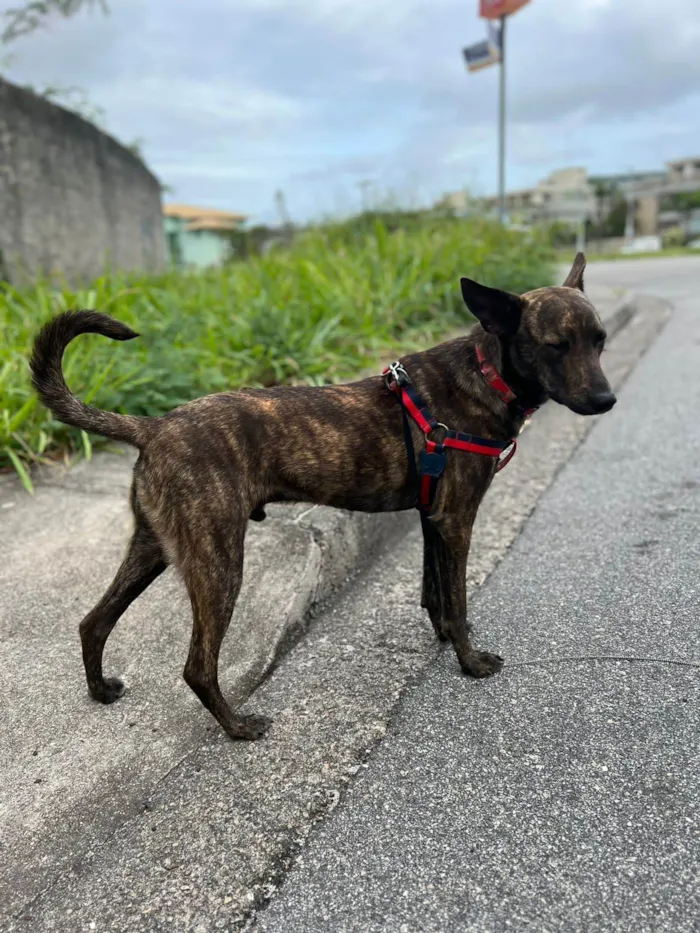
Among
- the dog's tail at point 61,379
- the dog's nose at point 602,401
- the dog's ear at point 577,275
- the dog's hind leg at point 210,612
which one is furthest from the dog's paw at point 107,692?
the dog's ear at point 577,275

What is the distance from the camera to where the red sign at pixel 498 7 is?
13242mm

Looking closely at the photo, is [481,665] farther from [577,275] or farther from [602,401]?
[577,275]

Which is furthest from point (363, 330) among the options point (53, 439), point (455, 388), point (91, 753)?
point (91, 753)

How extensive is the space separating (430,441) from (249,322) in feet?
10.7

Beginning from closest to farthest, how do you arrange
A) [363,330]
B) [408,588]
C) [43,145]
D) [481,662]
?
[481,662] → [408,588] → [363,330] → [43,145]

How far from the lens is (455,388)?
2379 mm

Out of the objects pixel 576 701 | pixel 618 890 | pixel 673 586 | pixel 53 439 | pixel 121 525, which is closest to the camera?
pixel 618 890

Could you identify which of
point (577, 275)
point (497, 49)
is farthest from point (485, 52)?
point (577, 275)

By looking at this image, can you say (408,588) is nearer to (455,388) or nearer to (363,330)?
(455,388)

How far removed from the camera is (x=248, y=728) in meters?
2.12

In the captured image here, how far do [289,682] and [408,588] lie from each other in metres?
0.78

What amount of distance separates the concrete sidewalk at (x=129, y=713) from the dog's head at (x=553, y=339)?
3.53 ft

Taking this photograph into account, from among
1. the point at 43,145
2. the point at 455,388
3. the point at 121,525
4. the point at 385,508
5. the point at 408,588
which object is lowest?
the point at 408,588

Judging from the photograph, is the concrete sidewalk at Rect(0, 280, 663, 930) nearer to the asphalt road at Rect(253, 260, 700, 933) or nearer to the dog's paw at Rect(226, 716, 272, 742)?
the dog's paw at Rect(226, 716, 272, 742)
